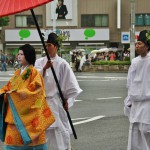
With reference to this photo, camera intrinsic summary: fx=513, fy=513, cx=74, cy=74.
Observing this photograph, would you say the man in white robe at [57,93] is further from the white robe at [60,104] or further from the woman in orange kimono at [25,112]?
Answer: the woman in orange kimono at [25,112]

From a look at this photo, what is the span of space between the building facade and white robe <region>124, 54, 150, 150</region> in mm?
45207

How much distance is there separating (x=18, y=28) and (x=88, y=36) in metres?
7.36

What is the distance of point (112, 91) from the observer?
17.4m

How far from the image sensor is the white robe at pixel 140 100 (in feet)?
19.9

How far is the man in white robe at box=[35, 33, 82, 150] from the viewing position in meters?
6.27

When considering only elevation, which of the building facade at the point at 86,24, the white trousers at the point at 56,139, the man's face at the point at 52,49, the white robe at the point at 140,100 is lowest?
the white trousers at the point at 56,139

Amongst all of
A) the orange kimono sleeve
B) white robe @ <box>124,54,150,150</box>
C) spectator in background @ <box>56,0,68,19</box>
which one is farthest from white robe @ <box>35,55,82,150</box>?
spectator in background @ <box>56,0,68,19</box>

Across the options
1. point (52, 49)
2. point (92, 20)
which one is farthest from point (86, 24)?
point (52, 49)

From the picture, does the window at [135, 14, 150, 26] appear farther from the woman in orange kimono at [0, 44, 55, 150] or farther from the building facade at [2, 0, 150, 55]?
the woman in orange kimono at [0, 44, 55, 150]

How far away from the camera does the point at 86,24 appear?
5331cm

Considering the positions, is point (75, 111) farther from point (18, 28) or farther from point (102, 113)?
point (18, 28)

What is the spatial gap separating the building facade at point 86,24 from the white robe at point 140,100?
148 feet

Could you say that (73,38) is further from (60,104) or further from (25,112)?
(25,112)

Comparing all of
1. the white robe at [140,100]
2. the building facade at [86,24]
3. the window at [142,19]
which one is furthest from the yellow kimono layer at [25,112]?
the window at [142,19]
